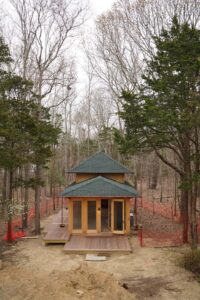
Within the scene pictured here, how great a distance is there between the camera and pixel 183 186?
38.9ft

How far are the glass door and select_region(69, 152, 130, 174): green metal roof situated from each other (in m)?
2.73

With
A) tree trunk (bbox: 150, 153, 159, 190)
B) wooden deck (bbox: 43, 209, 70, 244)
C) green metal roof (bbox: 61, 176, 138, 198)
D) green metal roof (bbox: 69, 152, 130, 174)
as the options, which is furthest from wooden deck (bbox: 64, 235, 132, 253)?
tree trunk (bbox: 150, 153, 159, 190)

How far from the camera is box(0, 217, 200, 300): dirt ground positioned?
8016 millimetres

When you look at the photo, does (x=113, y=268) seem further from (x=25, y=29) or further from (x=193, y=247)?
(x=25, y=29)

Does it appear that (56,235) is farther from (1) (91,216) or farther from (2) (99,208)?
(2) (99,208)

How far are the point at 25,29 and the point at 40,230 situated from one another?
1177 centimetres

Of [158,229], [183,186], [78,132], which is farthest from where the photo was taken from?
[78,132]

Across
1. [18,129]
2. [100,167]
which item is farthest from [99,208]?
[18,129]

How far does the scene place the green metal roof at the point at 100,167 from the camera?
18.5 m

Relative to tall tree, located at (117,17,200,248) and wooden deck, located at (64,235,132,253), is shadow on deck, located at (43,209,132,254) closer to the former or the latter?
wooden deck, located at (64,235,132,253)

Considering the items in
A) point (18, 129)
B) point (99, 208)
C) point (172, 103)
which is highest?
point (172, 103)

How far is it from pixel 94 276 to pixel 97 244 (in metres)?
5.34

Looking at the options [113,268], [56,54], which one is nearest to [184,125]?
[113,268]

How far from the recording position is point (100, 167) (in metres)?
18.7
